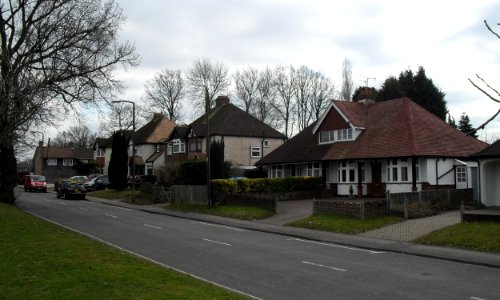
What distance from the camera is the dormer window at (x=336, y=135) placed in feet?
122

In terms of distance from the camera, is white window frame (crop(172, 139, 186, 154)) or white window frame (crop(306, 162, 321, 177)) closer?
white window frame (crop(306, 162, 321, 177))

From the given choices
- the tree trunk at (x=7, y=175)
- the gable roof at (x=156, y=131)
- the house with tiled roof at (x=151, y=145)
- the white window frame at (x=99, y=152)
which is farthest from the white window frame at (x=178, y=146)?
the white window frame at (x=99, y=152)

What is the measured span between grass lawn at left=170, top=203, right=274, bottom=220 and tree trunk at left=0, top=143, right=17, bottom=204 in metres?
10.6

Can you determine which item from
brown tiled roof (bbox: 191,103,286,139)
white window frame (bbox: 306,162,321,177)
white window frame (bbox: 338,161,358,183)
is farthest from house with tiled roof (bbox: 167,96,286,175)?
white window frame (bbox: 338,161,358,183)

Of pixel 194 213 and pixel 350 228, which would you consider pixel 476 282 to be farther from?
pixel 194 213

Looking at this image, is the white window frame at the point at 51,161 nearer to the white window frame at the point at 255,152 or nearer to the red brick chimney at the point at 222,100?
the red brick chimney at the point at 222,100

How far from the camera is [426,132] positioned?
110 feet

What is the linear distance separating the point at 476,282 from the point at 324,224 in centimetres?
1130

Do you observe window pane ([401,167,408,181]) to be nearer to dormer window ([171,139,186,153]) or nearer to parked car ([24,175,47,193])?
dormer window ([171,139,186,153])

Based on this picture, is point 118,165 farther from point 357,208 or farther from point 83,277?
point 83,277

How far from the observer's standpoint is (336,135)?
1502 inches

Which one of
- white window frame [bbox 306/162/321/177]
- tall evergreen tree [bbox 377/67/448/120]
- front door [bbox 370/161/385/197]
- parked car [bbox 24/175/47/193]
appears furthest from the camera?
parked car [bbox 24/175/47/193]

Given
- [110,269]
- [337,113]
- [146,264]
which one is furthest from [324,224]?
[337,113]

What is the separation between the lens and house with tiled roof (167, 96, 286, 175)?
53.8 meters
